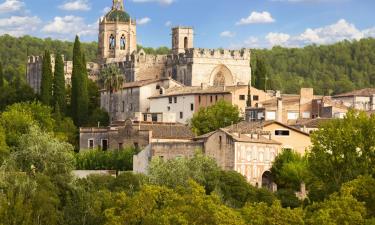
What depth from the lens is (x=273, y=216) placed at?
196ft

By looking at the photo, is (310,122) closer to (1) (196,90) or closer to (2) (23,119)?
(1) (196,90)

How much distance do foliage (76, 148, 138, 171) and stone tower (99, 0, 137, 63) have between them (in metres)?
37.1

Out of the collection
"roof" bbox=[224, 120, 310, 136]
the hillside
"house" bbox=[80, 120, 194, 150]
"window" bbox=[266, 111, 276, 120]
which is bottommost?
"house" bbox=[80, 120, 194, 150]

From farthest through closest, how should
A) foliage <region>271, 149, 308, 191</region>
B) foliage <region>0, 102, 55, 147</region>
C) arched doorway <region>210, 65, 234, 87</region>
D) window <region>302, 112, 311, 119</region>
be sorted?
arched doorway <region>210, 65, 234, 87</region> → window <region>302, 112, 311, 119</region> → foliage <region>0, 102, 55, 147</region> → foliage <region>271, 149, 308, 191</region>

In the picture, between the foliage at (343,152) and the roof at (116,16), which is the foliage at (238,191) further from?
the roof at (116,16)

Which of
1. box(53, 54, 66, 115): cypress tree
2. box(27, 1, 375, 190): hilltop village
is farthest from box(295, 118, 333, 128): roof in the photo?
box(53, 54, 66, 115): cypress tree

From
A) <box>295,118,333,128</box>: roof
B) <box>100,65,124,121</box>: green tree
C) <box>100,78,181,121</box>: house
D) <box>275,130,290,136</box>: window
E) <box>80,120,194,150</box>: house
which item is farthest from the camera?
<box>100,65,124,121</box>: green tree

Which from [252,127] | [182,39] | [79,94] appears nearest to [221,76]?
[182,39]

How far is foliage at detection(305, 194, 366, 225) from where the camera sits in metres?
58.4

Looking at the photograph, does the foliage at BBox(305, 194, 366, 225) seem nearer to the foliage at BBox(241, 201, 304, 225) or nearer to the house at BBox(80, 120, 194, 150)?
the foliage at BBox(241, 201, 304, 225)

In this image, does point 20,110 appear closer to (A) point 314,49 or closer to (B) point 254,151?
(B) point 254,151

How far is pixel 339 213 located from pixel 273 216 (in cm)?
296

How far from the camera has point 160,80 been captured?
111375 mm

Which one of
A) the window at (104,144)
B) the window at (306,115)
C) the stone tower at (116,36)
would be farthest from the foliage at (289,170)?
the stone tower at (116,36)
